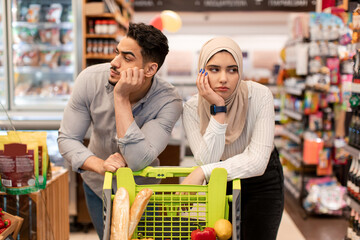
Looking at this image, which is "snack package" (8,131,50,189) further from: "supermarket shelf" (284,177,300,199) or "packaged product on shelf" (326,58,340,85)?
"supermarket shelf" (284,177,300,199)

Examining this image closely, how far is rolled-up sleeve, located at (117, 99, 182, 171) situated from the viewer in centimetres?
175

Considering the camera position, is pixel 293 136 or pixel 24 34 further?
pixel 24 34

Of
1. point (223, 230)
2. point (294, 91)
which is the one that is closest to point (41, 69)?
point (294, 91)

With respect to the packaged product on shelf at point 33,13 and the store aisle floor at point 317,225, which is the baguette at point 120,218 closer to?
the store aisle floor at point 317,225

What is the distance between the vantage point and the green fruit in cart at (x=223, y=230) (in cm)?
150

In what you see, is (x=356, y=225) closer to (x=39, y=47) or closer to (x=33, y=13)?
(x=39, y=47)

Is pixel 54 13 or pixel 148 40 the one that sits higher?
pixel 54 13

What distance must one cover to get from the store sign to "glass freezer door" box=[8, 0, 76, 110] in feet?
9.11

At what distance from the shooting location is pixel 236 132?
6.36 feet

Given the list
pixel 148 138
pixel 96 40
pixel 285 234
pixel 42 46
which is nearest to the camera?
pixel 148 138

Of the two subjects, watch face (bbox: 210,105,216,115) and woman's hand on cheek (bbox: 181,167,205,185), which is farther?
watch face (bbox: 210,105,216,115)

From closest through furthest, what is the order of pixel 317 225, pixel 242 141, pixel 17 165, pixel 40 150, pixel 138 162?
pixel 138 162
pixel 242 141
pixel 17 165
pixel 40 150
pixel 317 225

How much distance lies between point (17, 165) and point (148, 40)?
3.06 ft

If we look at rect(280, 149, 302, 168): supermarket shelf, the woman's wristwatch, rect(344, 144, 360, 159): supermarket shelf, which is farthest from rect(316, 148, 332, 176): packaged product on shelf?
the woman's wristwatch
